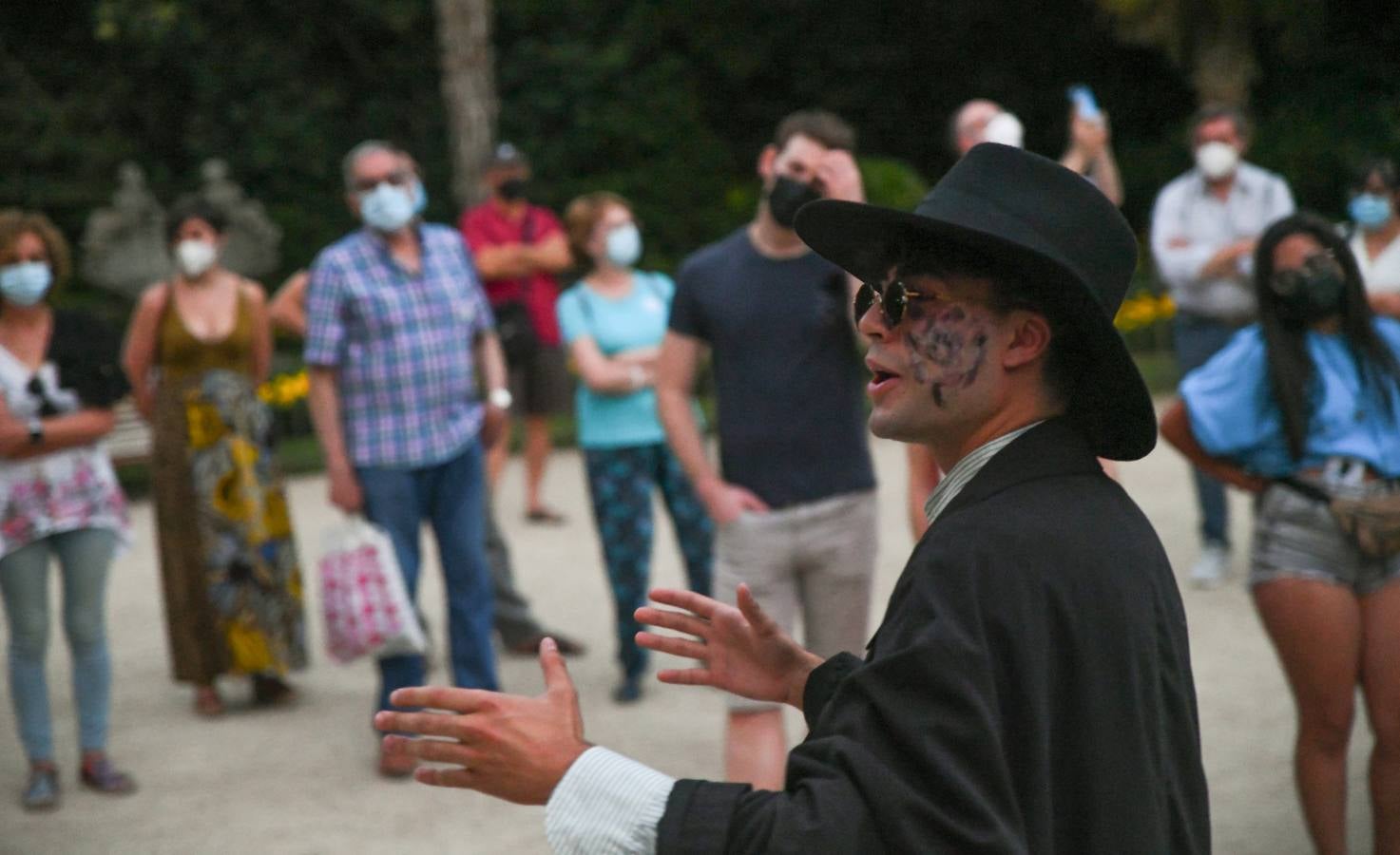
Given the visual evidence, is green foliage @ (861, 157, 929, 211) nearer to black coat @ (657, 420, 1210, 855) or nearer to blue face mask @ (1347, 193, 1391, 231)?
blue face mask @ (1347, 193, 1391, 231)

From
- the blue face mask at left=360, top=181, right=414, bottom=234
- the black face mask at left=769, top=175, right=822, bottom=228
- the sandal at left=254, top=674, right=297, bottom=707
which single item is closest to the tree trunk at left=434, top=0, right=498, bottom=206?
the sandal at left=254, top=674, right=297, bottom=707

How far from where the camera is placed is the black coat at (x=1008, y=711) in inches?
77.0

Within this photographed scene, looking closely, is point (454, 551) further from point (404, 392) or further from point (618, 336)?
point (618, 336)

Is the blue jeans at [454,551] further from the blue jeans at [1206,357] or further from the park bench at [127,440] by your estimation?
the park bench at [127,440]

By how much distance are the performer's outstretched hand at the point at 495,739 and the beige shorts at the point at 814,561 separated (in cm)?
291

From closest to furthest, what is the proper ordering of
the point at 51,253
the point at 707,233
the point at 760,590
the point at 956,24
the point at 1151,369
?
the point at 760,590 → the point at 51,253 → the point at 1151,369 → the point at 707,233 → the point at 956,24

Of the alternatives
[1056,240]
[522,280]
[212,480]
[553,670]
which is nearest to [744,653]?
[553,670]

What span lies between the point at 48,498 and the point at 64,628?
1.61ft

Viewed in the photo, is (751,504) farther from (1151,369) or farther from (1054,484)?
(1151,369)

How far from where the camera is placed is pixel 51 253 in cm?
621

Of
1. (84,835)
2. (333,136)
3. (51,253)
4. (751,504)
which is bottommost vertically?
(84,835)

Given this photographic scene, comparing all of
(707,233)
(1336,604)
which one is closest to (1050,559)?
(1336,604)

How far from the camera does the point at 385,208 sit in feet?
20.6

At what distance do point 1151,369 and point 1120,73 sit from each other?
1111cm
